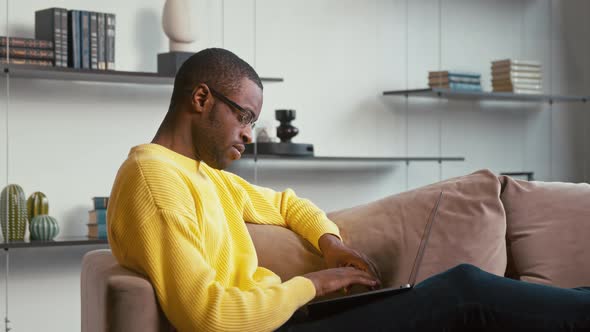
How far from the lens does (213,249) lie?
1.90 metres

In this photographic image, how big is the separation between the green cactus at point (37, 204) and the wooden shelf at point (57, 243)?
0.12 m

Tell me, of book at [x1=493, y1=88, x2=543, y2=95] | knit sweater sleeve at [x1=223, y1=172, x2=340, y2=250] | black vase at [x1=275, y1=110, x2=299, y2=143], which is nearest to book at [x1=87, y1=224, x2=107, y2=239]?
black vase at [x1=275, y1=110, x2=299, y2=143]

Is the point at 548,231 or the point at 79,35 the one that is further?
the point at 79,35

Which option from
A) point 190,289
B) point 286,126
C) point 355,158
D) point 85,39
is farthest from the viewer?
point 355,158

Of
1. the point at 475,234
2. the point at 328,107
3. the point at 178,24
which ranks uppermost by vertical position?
the point at 178,24

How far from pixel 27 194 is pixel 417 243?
75.8 inches

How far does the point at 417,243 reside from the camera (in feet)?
7.53

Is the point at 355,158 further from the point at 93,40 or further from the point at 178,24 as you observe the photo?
the point at 93,40

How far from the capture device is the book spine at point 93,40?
346cm

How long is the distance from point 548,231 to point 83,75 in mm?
2047

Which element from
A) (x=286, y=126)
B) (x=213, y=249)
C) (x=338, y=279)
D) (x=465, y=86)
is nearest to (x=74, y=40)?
(x=286, y=126)

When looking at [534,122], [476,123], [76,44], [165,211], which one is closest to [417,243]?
[165,211]

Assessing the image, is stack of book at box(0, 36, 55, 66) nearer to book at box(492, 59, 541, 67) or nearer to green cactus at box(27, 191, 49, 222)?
green cactus at box(27, 191, 49, 222)

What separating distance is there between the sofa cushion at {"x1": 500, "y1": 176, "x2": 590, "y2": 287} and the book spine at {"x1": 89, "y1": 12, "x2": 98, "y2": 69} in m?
1.84
